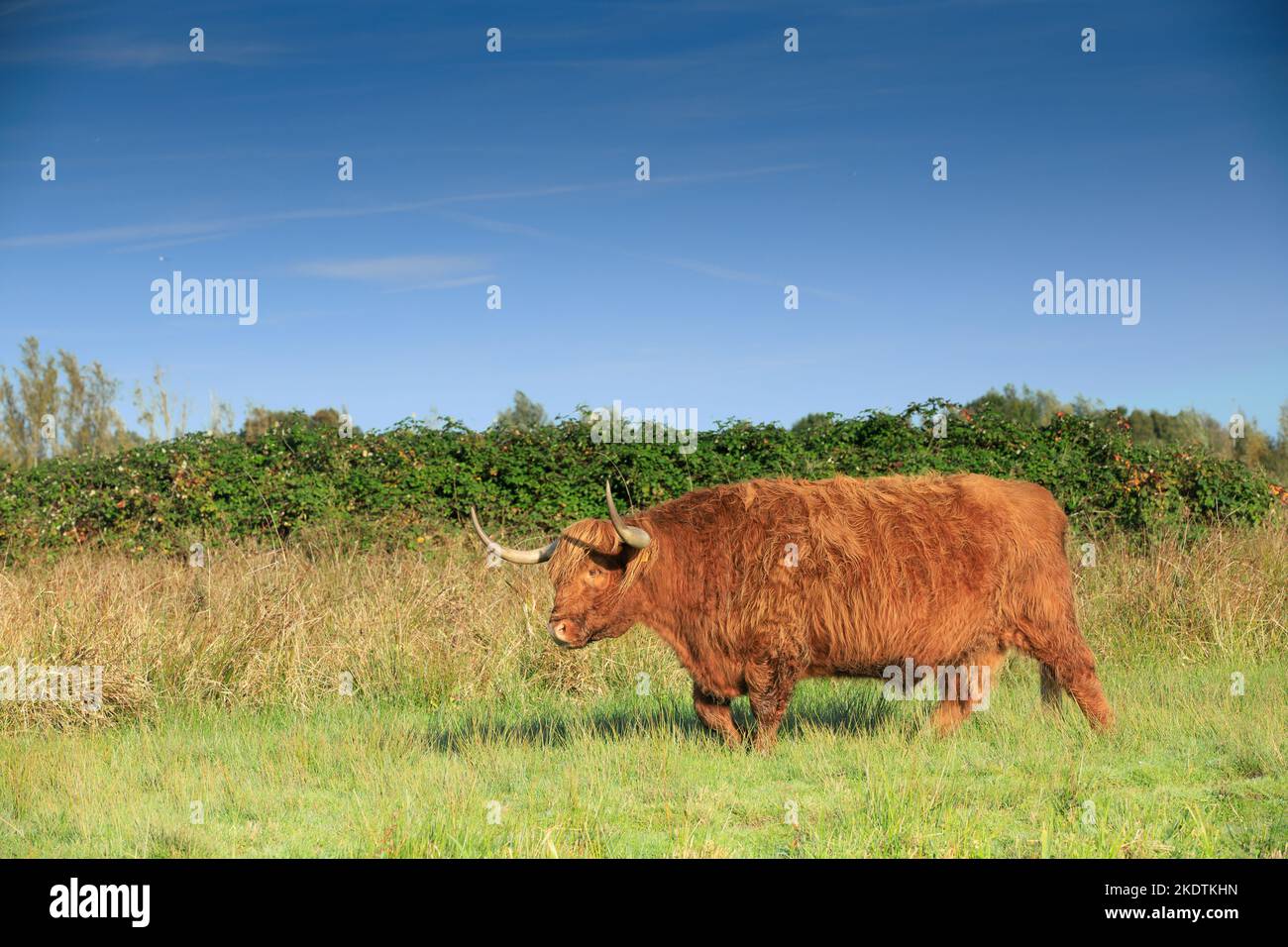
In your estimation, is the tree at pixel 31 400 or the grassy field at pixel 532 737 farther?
the tree at pixel 31 400

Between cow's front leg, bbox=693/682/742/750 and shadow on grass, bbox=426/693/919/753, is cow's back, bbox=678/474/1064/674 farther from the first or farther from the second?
shadow on grass, bbox=426/693/919/753

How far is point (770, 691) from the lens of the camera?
20.6ft

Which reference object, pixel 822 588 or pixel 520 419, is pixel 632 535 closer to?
pixel 822 588

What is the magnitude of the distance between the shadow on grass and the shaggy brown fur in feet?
1.32

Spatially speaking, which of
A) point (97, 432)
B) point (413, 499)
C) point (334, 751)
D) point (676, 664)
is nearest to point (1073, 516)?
point (676, 664)

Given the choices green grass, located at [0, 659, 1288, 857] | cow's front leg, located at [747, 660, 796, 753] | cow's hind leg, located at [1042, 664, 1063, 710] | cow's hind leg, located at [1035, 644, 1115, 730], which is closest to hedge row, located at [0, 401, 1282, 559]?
green grass, located at [0, 659, 1288, 857]

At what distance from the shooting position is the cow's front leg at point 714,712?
647 cm

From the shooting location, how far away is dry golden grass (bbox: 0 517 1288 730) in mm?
7848

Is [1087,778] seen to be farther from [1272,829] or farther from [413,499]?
[413,499]

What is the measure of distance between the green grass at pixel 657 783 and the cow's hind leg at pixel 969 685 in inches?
5.9

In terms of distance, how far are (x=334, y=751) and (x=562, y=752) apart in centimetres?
137

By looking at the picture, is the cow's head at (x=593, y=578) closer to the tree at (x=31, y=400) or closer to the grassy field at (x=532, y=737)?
the grassy field at (x=532, y=737)

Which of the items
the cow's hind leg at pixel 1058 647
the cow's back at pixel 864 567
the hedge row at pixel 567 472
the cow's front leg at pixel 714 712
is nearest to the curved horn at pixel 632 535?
the cow's back at pixel 864 567

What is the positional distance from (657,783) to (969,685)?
92.0 inches
